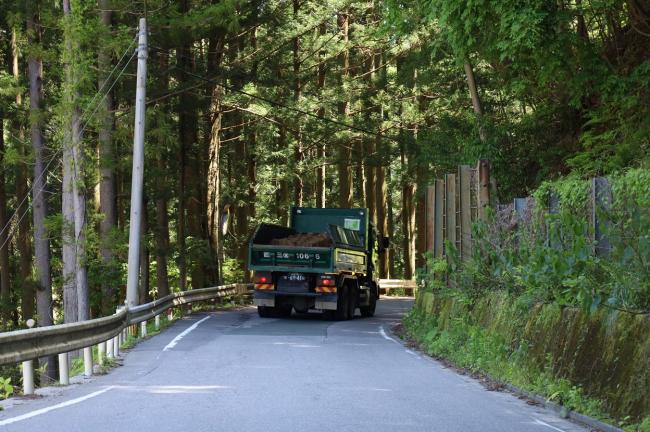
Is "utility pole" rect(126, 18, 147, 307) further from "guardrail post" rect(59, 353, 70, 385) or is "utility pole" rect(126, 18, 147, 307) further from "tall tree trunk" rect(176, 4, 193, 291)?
"tall tree trunk" rect(176, 4, 193, 291)

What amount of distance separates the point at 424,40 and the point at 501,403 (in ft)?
96.1

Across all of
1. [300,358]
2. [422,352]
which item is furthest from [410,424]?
[422,352]

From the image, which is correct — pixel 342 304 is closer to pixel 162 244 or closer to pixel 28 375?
pixel 162 244

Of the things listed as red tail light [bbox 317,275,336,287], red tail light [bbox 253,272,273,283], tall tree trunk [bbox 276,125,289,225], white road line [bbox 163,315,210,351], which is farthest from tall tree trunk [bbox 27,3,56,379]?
tall tree trunk [bbox 276,125,289,225]

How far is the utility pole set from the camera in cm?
2128

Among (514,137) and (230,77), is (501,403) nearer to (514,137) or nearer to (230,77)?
(514,137)

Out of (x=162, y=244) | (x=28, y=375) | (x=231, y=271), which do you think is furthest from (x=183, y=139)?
(x=28, y=375)

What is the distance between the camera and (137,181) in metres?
22.3

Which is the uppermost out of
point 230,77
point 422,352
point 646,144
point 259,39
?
point 259,39

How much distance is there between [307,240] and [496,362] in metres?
13.1

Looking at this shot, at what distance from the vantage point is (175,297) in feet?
86.7

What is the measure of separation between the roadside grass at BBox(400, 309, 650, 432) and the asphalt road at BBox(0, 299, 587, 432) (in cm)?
33

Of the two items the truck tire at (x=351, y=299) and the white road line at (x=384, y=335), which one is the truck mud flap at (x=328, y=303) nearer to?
the white road line at (x=384, y=335)

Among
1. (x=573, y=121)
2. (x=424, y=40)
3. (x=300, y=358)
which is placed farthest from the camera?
(x=424, y=40)
